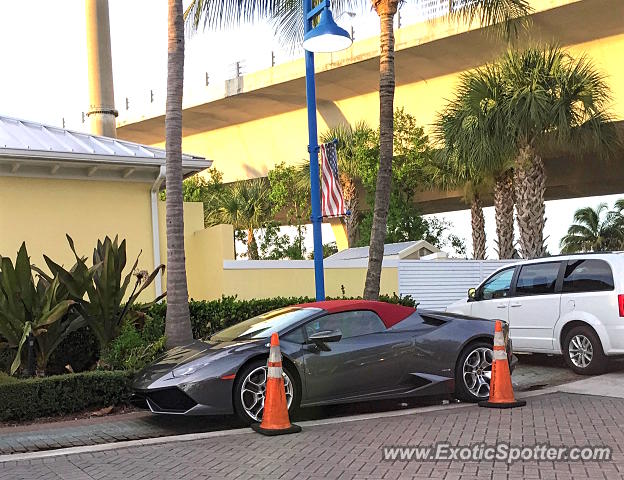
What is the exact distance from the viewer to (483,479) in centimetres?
528

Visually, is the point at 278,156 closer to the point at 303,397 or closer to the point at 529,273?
the point at 529,273

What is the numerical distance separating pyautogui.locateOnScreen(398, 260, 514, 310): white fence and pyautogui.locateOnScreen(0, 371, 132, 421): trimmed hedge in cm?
1008

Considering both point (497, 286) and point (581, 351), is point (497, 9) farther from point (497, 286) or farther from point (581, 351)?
point (581, 351)

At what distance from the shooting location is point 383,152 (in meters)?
12.8

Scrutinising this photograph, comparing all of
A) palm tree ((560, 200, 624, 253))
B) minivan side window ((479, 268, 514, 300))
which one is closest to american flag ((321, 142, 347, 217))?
minivan side window ((479, 268, 514, 300))

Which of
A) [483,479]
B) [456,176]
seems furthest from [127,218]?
[456,176]

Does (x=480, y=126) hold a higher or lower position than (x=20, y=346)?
higher

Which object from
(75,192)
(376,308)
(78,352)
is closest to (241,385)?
(376,308)

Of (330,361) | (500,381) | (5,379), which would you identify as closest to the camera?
(330,361)

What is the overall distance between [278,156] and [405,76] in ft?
25.1

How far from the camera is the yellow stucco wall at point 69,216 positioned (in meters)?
13.2

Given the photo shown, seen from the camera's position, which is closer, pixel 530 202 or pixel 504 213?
pixel 530 202

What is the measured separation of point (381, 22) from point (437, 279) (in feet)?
24.9

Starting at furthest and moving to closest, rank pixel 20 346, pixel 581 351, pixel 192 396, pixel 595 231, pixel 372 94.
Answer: pixel 595 231
pixel 372 94
pixel 581 351
pixel 20 346
pixel 192 396
